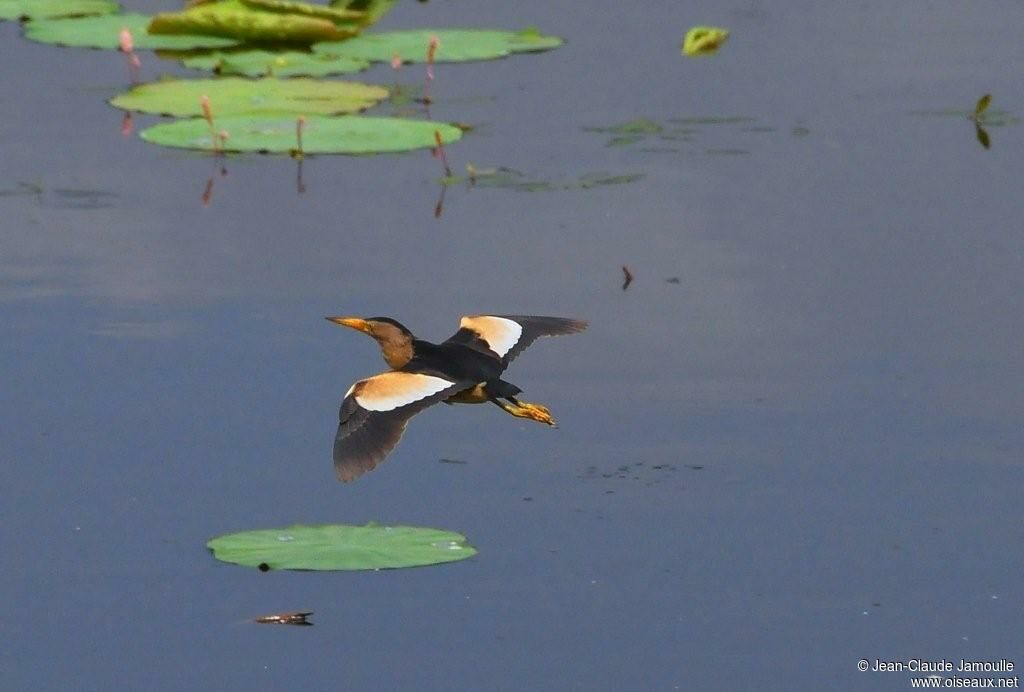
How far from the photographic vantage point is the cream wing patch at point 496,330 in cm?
706

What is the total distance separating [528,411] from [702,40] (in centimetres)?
675

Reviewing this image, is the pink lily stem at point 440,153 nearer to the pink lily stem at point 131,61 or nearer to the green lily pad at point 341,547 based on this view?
the pink lily stem at point 131,61

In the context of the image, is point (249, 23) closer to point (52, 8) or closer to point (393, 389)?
point (52, 8)

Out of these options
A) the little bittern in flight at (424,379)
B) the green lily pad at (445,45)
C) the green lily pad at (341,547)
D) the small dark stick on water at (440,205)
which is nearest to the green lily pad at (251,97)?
the green lily pad at (445,45)

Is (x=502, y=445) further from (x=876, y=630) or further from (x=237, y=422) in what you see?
(x=876, y=630)

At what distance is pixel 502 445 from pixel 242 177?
3.87 m

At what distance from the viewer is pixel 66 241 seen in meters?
8.97

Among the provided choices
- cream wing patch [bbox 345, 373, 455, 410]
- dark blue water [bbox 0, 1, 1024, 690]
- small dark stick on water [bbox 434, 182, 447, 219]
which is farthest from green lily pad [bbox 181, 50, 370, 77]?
cream wing patch [bbox 345, 373, 455, 410]

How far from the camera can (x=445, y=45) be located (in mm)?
12820

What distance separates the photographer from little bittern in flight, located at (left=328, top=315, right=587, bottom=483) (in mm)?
6121

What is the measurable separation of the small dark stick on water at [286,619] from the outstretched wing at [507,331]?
1670 millimetres

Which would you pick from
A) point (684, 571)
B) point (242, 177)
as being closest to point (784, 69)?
point (242, 177)

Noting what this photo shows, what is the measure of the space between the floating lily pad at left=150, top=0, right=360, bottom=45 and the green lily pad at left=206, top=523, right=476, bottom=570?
748cm

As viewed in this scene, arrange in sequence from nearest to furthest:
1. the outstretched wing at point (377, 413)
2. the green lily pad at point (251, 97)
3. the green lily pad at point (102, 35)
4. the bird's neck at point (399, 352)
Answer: the outstretched wing at point (377, 413) → the bird's neck at point (399, 352) → the green lily pad at point (251, 97) → the green lily pad at point (102, 35)
